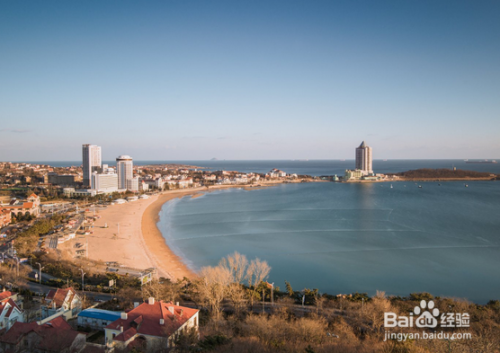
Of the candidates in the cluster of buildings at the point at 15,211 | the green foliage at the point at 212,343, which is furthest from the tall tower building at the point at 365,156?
the green foliage at the point at 212,343

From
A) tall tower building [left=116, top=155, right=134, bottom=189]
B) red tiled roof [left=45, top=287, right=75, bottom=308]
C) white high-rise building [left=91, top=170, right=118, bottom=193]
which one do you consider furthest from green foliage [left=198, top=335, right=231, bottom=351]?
tall tower building [left=116, top=155, right=134, bottom=189]

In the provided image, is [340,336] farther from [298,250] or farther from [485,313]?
[298,250]

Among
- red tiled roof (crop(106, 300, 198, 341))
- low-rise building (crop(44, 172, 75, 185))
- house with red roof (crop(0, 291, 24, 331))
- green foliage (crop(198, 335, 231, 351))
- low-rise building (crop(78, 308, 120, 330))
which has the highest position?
low-rise building (crop(44, 172, 75, 185))

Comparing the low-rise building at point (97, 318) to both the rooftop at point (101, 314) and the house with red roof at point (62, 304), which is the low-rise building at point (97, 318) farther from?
the house with red roof at point (62, 304)

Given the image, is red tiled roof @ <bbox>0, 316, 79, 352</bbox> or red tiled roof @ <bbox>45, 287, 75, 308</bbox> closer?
red tiled roof @ <bbox>0, 316, 79, 352</bbox>

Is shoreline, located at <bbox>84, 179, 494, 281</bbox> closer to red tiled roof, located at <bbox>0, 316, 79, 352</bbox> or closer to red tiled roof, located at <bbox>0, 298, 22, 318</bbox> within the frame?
red tiled roof, located at <bbox>0, 298, 22, 318</bbox>

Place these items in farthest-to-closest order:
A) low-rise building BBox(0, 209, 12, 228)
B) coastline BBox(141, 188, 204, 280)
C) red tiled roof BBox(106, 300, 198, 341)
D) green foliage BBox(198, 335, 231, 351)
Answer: low-rise building BBox(0, 209, 12, 228)
coastline BBox(141, 188, 204, 280)
red tiled roof BBox(106, 300, 198, 341)
green foliage BBox(198, 335, 231, 351)

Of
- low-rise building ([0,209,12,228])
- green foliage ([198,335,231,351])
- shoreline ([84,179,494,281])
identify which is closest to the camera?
green foliage ([198,335,231,351])

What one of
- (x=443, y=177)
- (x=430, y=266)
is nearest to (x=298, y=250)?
(x=430, y=266)
